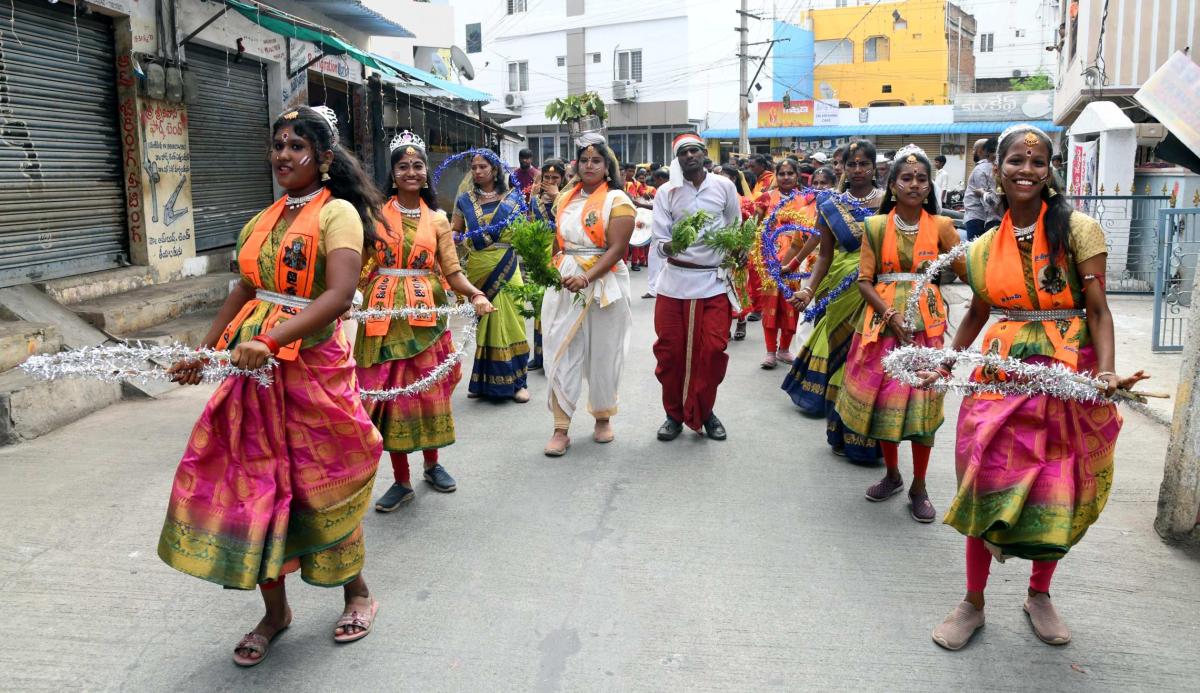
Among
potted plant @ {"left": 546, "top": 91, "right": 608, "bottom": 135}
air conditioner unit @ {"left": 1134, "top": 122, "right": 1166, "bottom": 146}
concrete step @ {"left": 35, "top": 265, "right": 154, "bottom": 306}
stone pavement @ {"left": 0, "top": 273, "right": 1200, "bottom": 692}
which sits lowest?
stone pavement @ {"left": 0, "top": 273, "right": 1200, "bottom": 692}

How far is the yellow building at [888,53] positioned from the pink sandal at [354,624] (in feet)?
146

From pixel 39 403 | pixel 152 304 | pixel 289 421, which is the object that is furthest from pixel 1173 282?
pixel 39 403

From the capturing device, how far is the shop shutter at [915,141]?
39.8 m

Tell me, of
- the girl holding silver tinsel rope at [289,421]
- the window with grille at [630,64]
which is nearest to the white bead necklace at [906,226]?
the girl holding silver tinsel rope at [289,421]

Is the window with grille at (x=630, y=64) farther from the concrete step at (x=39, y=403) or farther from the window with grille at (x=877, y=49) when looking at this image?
the concrete step at (x=39, y=403)

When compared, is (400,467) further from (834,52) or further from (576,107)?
(834,52)

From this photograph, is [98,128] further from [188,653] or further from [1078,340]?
[1078,340]

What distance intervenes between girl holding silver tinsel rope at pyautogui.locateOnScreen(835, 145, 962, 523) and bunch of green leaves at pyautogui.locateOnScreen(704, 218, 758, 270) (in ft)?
4.00

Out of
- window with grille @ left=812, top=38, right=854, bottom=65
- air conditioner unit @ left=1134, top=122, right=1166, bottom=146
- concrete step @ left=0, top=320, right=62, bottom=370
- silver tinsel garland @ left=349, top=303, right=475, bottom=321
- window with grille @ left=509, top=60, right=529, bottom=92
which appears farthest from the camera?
window with grille @ left=509, top=60, right=529, bottom=92

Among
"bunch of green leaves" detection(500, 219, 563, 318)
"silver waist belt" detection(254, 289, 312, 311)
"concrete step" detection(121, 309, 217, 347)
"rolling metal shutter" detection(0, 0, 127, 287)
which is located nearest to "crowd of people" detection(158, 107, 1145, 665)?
"silver waist belt" detection(254, 289, 312, 311)

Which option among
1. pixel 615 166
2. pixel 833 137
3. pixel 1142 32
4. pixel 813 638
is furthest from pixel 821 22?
pixel 813 638

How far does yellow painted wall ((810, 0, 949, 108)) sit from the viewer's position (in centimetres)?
4488

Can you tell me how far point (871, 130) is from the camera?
39062mm

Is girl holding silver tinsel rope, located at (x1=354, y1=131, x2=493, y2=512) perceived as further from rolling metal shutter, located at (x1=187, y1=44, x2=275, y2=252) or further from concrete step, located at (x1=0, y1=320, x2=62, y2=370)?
rolling metal shutter, located at (x1=187, y1=44, x2=275, y2=252)
